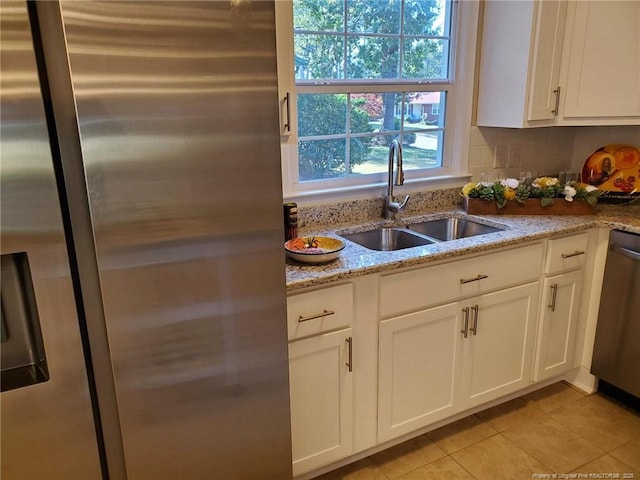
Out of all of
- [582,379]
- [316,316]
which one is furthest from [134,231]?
[582,379]

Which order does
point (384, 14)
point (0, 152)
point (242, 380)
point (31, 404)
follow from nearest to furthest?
point (0, 152) → point (31, 404) → point (242, 380) → point (384, 14)

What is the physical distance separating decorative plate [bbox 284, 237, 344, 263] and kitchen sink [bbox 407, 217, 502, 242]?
0.63 metres

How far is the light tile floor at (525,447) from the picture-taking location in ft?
6.62

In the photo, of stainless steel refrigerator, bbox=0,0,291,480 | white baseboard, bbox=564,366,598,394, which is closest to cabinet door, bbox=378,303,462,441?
stainless steel refrigerator, bbox=0,0,291,480

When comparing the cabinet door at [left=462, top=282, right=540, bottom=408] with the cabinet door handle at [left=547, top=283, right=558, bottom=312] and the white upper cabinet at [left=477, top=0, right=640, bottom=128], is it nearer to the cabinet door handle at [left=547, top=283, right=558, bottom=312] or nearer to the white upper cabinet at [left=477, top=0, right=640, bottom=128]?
the cabinet door handle at [left=547, top=283, right=558, bottom=312]

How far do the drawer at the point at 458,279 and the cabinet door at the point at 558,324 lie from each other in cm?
16

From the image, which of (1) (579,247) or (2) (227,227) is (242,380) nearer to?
(2) (227,227)

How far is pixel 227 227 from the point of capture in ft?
3.82

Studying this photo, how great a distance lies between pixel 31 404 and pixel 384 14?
6.77 ft

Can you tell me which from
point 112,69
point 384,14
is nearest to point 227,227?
point 112,69

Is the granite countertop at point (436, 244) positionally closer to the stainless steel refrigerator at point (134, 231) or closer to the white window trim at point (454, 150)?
the white window trim at point (454, 150)

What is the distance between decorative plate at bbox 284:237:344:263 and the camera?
68.6 inches

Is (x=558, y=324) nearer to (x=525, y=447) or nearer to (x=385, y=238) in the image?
(x=525, y=447)

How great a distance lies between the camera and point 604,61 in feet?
7.73
